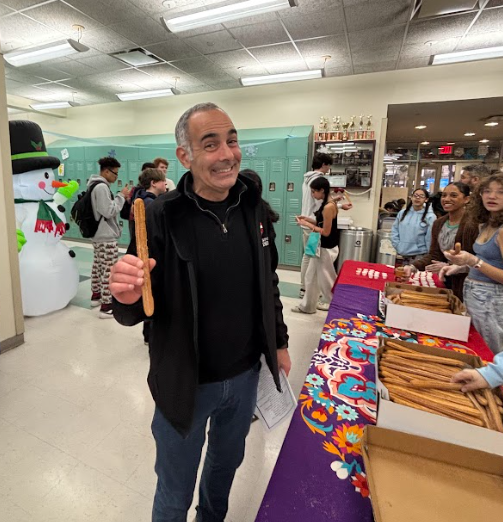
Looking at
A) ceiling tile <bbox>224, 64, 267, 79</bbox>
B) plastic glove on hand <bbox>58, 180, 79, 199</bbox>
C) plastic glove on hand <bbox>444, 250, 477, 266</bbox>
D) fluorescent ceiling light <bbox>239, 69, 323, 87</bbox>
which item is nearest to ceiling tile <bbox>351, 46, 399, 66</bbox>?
fluorescent ceiling light <bbox>239, 69, 323, 87</bbox>

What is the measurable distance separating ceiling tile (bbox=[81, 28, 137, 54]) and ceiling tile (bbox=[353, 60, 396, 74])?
312 centimetres

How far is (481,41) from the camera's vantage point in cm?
379

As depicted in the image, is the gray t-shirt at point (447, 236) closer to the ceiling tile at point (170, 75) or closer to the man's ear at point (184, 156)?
the man's ear at point (184, 156)

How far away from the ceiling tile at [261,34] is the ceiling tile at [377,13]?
2.42 ft

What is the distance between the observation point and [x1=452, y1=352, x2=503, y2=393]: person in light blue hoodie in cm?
91

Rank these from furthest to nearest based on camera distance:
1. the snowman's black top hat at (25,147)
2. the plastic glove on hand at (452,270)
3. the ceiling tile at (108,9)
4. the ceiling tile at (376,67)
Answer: the ceiling tile at (376,67) < the ceiling tile at (108,9) < the snowman's black top hat at (25,147) < the plastic glove on hand at (452,270)

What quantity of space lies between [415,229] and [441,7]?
6.84 ft

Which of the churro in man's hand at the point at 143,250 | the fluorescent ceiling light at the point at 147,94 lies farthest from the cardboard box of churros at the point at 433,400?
the fluorescent ceiling light at the point at 147,94

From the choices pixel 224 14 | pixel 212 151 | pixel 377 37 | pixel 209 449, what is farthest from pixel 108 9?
pixel 209 449

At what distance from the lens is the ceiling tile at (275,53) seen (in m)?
4.02

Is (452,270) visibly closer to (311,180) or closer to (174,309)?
(174,309)

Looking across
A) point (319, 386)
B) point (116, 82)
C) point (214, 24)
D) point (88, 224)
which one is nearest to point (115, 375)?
point (88, 224)

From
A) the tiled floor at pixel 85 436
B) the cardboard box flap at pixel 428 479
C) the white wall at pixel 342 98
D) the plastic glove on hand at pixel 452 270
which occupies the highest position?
the white wall at pixel 342 98

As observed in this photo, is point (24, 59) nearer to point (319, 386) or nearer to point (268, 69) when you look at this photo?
point (268, 69)
